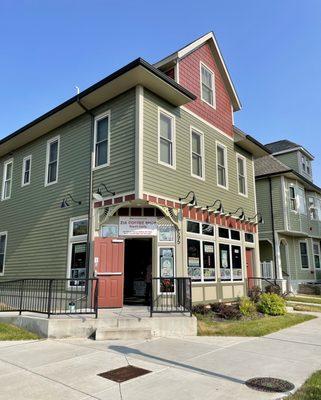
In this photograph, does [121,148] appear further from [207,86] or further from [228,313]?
[228,313]

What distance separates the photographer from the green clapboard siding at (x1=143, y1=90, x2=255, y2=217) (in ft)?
39.4

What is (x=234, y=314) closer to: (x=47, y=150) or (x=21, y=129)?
(x=47, y=150)

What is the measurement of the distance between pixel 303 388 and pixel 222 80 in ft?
47.2

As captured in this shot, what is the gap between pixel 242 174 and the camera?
18.0m

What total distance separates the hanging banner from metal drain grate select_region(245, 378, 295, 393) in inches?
258

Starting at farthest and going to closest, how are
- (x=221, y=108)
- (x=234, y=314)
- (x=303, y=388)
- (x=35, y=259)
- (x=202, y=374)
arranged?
(x=221, y=108) → (x=35, y=259) → (x=234, y=314) → (x=202, y=374) → (x=303, y=388)

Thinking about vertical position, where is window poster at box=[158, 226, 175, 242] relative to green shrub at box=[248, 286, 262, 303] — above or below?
above

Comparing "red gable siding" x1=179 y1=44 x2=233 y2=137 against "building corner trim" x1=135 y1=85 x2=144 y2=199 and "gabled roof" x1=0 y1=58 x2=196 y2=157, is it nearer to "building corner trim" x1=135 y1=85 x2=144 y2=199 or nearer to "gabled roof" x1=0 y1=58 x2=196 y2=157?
"gabled roof" x1=0 y1=58 x2=196 y2=157

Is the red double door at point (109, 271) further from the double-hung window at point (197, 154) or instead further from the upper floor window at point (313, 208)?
the upper floor window at point (313, 208)

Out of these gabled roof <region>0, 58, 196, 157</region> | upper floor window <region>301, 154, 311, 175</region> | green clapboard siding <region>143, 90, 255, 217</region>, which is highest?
upper floor window <region>301, 154, 311, 175</region>

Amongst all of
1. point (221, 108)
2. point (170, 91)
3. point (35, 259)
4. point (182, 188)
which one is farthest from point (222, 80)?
point (35, 259)

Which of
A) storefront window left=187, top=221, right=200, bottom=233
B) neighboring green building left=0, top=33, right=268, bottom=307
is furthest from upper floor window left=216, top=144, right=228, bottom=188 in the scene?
storefront window left=187, top=221, right=200, bottom=233

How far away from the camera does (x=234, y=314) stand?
12.3 m

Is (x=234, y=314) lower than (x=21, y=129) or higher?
lower
